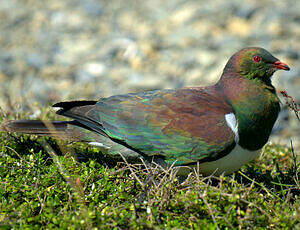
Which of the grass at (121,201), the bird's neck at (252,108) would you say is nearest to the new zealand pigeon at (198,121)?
the bird's neck at (252,108)

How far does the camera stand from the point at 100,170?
3.89 m

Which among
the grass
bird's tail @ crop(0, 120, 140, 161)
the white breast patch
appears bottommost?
the grass

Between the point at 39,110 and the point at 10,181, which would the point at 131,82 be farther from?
the point at 10,181

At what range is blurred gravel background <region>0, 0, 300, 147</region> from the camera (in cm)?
1246

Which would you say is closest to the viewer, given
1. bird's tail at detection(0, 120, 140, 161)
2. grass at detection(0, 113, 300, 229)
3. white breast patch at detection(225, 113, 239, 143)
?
grass at detection(0, 113, 300, 229)

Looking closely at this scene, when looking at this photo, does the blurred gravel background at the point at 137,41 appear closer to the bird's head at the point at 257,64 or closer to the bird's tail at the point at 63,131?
the bird's tail at the point at 63,131

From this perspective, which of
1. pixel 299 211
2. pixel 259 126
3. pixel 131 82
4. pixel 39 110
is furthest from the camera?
pixel 131 82

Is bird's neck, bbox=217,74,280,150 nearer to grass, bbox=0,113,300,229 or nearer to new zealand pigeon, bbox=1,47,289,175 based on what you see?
new zealand pigeon, bbox=1,47,289,175

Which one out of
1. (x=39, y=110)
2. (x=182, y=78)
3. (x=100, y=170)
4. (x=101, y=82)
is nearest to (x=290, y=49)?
(x=182, y=78)

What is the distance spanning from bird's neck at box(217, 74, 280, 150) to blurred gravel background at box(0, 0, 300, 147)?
312 inches

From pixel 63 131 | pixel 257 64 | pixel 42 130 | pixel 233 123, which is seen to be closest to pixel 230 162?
pixel 233 123

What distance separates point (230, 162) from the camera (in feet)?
12.5

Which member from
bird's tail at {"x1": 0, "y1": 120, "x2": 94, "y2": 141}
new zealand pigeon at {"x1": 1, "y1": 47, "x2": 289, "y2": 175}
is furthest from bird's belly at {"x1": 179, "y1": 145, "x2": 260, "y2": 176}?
bird's tail at {"x1": 0, "y1": 120, "x2": 94, "y2": 141}

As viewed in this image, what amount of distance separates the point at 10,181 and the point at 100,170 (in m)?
0.85
